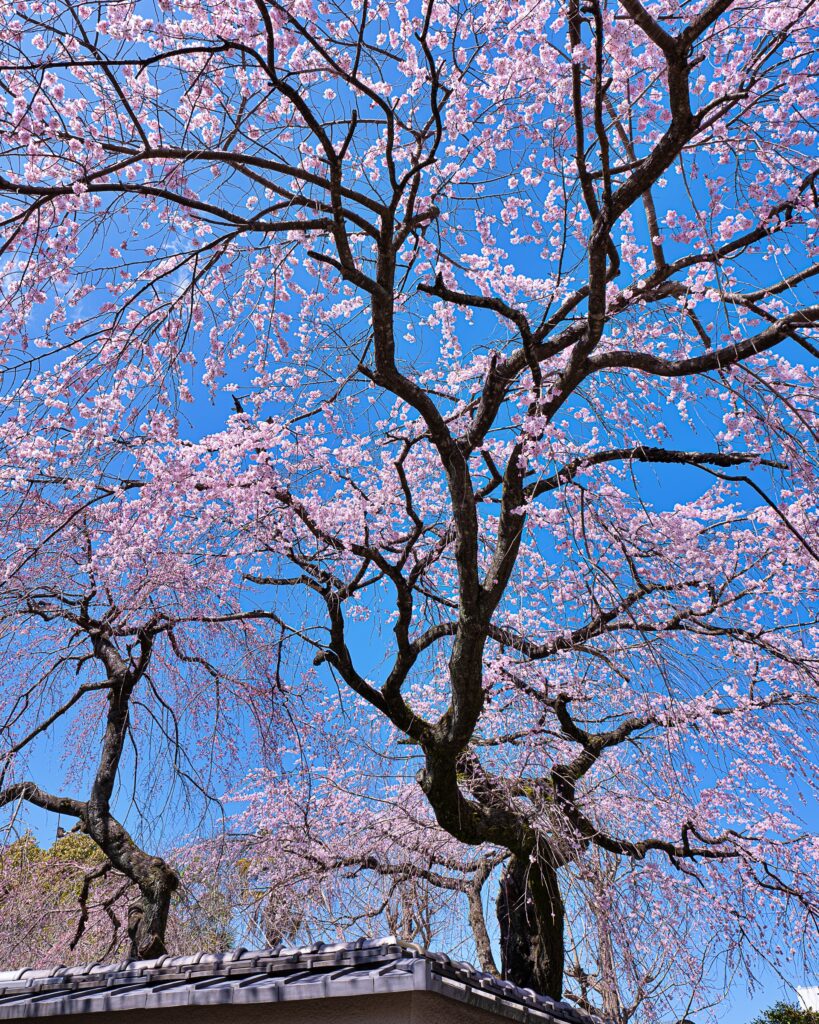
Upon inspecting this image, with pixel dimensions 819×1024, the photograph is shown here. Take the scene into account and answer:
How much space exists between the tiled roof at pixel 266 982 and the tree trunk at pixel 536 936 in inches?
98.3

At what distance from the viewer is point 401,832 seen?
7750 millimetres

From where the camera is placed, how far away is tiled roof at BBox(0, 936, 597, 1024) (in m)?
3.14

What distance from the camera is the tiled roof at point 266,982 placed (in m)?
3.14

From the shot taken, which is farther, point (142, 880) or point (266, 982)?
point (142, 880)

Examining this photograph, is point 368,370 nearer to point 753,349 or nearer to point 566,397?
point 566,397

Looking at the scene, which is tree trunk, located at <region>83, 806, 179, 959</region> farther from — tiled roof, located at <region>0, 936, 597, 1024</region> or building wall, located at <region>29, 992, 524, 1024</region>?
building wall, located at <region>29, 992, 524, 1024</region>

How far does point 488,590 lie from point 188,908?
4.71 metres

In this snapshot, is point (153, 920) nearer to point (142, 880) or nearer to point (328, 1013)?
point (142, 880)

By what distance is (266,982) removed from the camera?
331 cm

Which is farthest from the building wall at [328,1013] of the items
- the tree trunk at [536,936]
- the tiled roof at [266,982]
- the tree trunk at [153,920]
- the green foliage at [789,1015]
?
the green foliage at [789,1015]

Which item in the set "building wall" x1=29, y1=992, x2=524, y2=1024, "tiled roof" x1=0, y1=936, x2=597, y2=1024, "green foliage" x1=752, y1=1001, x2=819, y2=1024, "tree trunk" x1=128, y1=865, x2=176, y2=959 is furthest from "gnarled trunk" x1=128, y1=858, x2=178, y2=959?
"green foliage" x1=752, y1=1001, x2=819, y2=1024

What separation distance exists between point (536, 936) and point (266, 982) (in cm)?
386

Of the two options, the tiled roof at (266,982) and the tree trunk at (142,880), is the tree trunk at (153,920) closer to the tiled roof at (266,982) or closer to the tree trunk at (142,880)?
the tree trunk at (142,880)

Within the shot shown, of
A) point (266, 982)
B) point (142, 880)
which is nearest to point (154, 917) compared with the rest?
point (142, 880)
